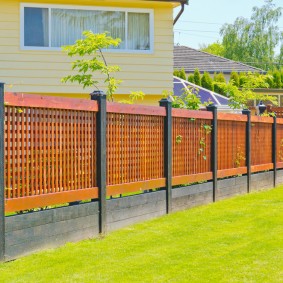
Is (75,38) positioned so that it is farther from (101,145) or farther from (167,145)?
(101,145)

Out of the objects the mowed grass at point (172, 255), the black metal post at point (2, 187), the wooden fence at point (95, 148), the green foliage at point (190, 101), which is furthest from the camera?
the green foliage at point (190, 101)

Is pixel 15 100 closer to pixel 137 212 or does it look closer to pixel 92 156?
pixel 92 156

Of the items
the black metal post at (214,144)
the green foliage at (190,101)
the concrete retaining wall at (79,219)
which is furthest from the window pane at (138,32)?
the concrete retaining wall at (79,219)

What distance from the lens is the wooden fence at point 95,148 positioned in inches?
330

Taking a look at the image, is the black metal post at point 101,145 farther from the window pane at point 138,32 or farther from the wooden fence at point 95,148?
the window pane at point 138,32

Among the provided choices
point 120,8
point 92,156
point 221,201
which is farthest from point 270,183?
point 92,156

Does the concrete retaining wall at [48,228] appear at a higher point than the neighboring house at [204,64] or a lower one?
lower

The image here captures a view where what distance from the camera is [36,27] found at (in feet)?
61.3

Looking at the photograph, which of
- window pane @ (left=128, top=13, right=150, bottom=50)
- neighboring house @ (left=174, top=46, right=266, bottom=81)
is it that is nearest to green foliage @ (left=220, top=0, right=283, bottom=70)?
neighboring house @ (left=174, top=46, right=266, bottom=81)

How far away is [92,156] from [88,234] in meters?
1.00

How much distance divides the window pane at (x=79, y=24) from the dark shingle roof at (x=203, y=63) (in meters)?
26.8

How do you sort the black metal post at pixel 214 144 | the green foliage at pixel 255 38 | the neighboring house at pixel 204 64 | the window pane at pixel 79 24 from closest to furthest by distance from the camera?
1. the black metal post at pixel 214 144
2. the window pane at pixel 79 24
3. the neighboring house at pixel 204 64
4. the green foliage at pixel 255 38

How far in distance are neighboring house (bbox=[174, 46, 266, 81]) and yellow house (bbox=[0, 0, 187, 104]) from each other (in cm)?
2667

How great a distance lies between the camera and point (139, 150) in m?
11.4
